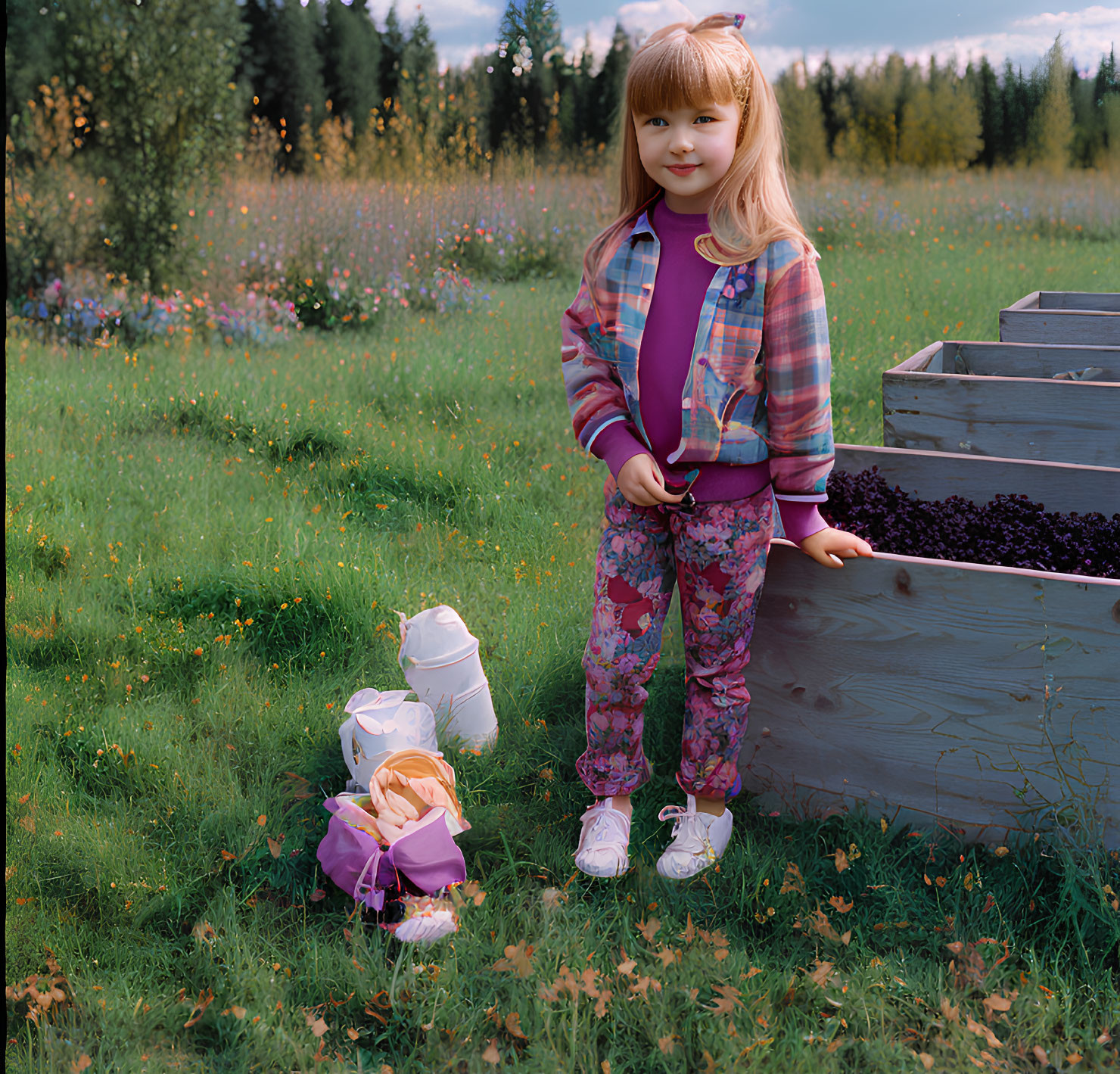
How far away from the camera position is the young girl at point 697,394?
2.00 metres

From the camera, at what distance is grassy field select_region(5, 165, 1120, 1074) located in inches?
74.1

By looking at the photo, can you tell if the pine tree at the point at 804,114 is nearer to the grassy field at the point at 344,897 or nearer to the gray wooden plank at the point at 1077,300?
the gray wooden plank at the point at 1077,300

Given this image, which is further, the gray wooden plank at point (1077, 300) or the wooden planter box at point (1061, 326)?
the gray wooden plank at point (1077, 300)

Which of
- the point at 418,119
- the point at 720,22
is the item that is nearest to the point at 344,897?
the point at 720,22

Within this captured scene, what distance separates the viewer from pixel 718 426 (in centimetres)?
206

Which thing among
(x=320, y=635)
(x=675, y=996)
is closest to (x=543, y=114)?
(x=320, y=635)

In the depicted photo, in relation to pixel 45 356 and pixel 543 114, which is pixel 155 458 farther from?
pixel 543 114

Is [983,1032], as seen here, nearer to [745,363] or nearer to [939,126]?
[745,363]

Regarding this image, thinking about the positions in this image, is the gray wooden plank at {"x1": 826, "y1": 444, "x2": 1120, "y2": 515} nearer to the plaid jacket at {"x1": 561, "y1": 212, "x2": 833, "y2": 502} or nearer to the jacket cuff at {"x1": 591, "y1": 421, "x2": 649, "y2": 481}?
the plaid jacket at {"x1": 561, "y1": 212, "x2": 833, "y2": 502}

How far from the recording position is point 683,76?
1.89 m

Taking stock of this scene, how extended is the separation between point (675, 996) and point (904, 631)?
1.01 meters

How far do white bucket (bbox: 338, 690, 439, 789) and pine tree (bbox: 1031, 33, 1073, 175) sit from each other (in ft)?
75.2

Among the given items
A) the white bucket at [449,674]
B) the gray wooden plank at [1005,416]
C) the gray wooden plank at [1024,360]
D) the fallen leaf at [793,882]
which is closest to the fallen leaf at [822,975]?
the fallen leaf at [793,882]

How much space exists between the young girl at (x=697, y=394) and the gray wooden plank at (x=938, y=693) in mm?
175
